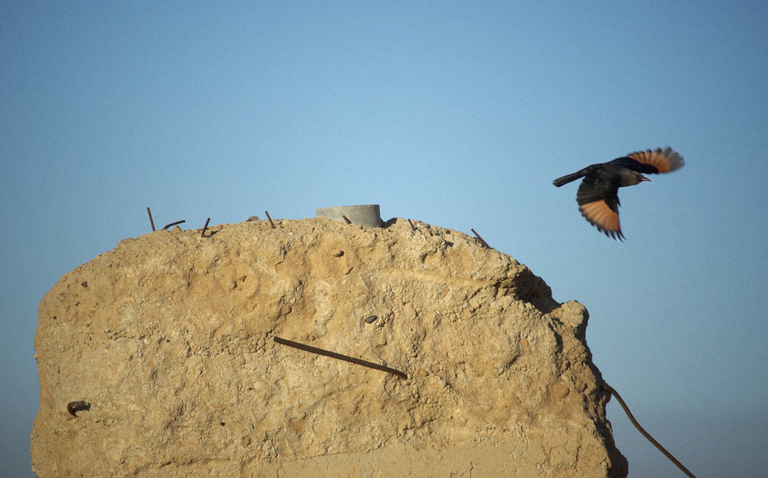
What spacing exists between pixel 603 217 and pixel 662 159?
91cm

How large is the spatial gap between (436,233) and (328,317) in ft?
4.50

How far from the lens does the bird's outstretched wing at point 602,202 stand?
6988mm

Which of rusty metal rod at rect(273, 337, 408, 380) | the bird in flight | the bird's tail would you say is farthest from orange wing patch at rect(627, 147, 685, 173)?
rusty metal rod at rect(273, 337, 408, 380)

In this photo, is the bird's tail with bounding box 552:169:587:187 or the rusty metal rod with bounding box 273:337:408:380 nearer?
the rusty metal rod with bounding box 273:337:408:380

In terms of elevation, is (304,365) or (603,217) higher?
(603,217)

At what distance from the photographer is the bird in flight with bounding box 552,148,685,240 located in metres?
6.80

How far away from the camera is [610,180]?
694 cm

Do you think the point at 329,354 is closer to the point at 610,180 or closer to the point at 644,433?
the point at 644,433

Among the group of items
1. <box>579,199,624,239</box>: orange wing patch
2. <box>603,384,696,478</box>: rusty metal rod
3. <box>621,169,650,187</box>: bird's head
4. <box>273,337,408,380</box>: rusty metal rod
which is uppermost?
<box>621,169,650,187</box>: bird's head

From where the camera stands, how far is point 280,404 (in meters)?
5.24

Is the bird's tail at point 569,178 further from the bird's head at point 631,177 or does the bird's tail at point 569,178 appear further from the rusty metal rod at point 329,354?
the rusty metal rod at point 329,354

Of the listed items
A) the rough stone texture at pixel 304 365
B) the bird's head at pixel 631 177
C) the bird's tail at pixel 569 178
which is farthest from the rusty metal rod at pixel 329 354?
the bird's head at pixel 631 177

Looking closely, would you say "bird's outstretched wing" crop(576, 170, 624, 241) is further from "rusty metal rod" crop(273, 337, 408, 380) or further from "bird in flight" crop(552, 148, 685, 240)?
"rusty metal rod" crop(273, 337, 408, 380)

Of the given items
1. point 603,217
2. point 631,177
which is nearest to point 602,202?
point 603,217
